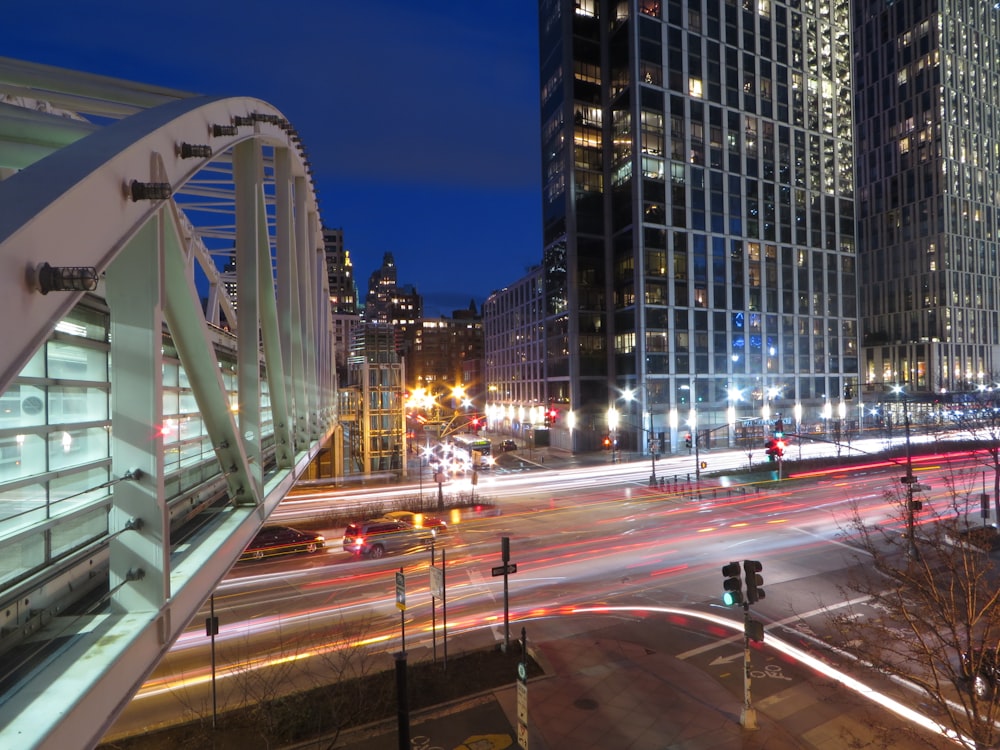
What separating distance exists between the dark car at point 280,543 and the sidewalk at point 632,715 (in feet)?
45.4

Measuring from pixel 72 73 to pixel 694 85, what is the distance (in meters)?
71.5

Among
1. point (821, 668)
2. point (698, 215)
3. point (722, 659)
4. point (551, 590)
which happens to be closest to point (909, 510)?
point (821, 668)

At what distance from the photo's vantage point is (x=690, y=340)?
64.4 meters

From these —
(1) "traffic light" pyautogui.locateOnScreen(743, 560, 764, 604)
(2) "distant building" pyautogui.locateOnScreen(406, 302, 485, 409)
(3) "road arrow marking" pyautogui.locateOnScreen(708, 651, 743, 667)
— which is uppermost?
(2) "distant building" pyautogui.locateOnScreen(406, 302, 485, 409)

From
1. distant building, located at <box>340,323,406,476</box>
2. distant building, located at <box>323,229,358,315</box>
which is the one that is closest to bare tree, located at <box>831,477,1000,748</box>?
distant building, located at <box>340,323,406,476</box>

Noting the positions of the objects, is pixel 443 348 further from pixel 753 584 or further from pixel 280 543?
pixel 753 584

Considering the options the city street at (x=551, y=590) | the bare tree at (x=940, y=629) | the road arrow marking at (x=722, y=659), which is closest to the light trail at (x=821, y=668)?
the city street at (x=551, y=590)

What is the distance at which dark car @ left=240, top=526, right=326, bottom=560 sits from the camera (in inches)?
979

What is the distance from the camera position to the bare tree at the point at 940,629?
31.0 feet

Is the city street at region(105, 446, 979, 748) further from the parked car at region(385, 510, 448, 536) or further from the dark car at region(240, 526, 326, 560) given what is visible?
the parked car at region(385, 510, 448, 536)

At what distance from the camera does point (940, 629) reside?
16.0 meters

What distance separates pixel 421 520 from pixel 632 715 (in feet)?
61.8

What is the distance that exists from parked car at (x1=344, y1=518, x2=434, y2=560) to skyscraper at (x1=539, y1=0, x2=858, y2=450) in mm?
39284

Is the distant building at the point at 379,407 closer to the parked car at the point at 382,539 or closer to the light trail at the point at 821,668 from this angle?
the parked car at the point at 382,539
